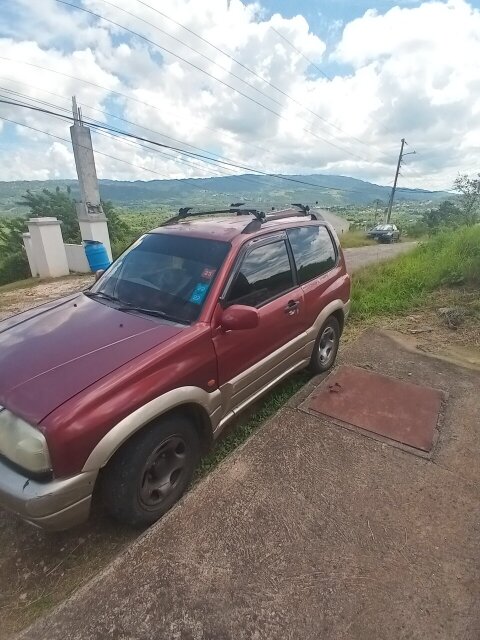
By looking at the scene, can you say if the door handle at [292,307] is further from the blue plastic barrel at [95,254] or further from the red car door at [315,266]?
the blue plastic barrel at [95,254]

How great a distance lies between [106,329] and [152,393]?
60 centimetres

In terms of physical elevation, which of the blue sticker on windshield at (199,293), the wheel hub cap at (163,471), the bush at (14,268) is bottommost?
the bush at (14,268)

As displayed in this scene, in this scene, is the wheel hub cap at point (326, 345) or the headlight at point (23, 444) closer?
the headlight at point (23, 444)

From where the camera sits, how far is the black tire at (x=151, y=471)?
1997 millimetres

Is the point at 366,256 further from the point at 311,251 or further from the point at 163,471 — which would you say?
the point at 163,471

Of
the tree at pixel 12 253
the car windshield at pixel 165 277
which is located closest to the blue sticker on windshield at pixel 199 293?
the car windshield at pixel 165 277

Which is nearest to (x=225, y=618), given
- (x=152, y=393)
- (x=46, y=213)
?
(x=152, y=393)

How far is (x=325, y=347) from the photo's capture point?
4.03 metres

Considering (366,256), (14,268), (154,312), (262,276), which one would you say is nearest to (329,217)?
(262,276)

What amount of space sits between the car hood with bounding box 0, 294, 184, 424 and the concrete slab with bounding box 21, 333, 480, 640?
951 millimetres

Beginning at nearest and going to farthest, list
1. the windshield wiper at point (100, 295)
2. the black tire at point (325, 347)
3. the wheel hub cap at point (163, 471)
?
the wheel hub cap at point (163, 471)
the windshield wiper at point (100, 295)
the black tire at point (325, 347)

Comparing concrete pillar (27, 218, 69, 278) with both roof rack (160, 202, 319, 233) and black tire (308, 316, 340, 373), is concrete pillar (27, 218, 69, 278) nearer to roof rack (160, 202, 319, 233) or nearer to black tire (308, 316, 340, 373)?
roof rack (160, 202, 319, 233)

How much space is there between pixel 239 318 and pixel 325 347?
193 centimetres

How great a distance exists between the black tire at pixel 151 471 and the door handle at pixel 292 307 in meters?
1.30
